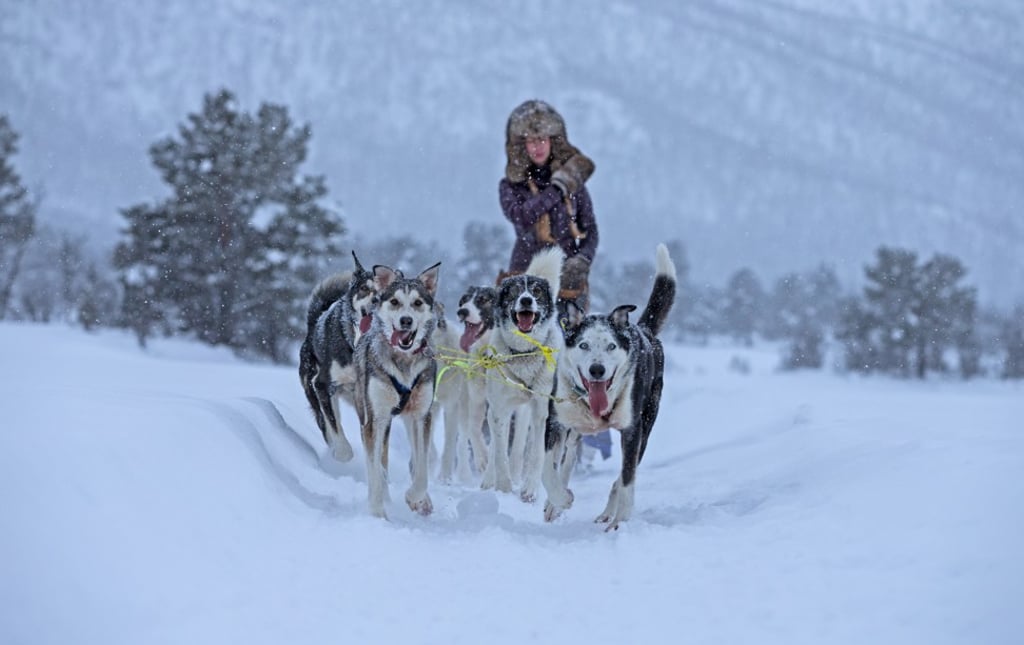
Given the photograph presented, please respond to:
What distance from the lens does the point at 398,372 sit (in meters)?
4.97

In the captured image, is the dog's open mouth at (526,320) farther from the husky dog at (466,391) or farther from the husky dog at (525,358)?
the husky dog at (466,391)

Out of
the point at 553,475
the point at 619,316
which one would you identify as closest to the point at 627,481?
the point at 553,475

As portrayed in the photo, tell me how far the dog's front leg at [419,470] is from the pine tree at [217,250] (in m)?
20.1

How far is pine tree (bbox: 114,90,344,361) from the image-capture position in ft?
79.9

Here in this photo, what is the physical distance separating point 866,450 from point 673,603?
246cm

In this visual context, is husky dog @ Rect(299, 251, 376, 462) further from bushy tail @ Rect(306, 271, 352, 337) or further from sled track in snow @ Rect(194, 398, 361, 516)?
sled track in snow @ Rect(194, 398, 361, 516)

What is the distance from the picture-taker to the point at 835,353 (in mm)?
39781

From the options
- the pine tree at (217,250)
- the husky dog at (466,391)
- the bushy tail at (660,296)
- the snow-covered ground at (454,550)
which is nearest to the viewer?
the snow-covered ground at (454,550)

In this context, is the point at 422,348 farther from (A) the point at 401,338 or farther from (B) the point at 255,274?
(B) the point at 255,274

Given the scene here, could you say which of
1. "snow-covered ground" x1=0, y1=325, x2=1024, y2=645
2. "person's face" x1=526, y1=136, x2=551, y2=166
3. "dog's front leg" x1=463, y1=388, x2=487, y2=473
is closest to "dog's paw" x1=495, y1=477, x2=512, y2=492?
"snow-covered ground" x1=0, y1=325, x2=1024, y2=645

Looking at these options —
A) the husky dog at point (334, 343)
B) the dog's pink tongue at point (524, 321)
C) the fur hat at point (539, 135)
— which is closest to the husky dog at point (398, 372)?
the husky dog at point (334, 343)

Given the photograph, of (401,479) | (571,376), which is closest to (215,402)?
(401,479)

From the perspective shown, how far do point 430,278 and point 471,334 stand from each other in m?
1.03

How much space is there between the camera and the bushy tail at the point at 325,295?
261 inches
